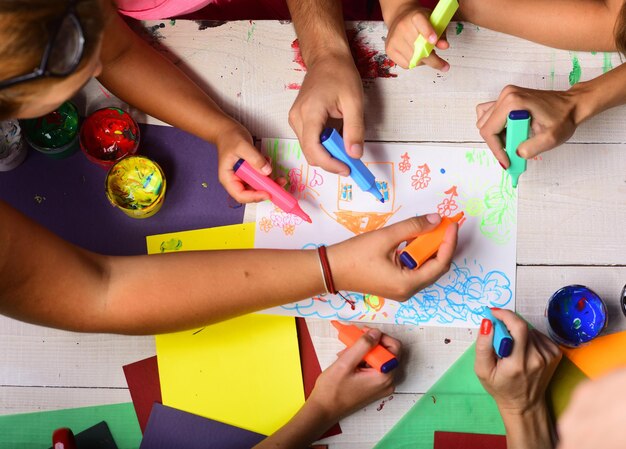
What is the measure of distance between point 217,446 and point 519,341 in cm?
44

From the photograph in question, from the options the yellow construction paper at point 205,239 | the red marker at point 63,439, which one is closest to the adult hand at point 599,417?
the yellow construction paper at point 205,239

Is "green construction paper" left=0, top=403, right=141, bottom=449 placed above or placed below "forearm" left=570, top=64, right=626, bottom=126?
below

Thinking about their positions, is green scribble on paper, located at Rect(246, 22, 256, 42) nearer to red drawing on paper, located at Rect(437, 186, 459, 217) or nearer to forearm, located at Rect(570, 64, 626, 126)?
red drawing on paper, located at Rect(437, 186, 459, 217)

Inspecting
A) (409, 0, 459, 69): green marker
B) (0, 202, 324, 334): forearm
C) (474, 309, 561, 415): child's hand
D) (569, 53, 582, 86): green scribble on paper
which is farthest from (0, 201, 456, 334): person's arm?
(569, 53, 582, 86): green scribble on paper

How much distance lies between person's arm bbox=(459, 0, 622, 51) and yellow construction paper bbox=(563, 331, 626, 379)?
426mm

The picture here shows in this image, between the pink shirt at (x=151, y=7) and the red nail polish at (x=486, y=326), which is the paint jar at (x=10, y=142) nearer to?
the pink shirt at (x=151, y=7)

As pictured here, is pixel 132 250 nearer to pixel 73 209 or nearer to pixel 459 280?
pixel 73 209

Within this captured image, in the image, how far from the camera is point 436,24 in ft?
2.79

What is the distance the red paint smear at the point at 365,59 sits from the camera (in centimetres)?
97

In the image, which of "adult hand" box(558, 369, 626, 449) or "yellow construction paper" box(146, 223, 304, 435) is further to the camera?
"yellow construction paper" box(146, 223, 304, 435)

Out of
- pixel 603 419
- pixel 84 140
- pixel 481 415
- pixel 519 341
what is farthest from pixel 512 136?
pixel 84 140

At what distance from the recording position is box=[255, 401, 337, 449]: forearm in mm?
888

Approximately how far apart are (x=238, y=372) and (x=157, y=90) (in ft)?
1.40

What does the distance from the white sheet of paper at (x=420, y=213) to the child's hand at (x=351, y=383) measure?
5 centimetres
